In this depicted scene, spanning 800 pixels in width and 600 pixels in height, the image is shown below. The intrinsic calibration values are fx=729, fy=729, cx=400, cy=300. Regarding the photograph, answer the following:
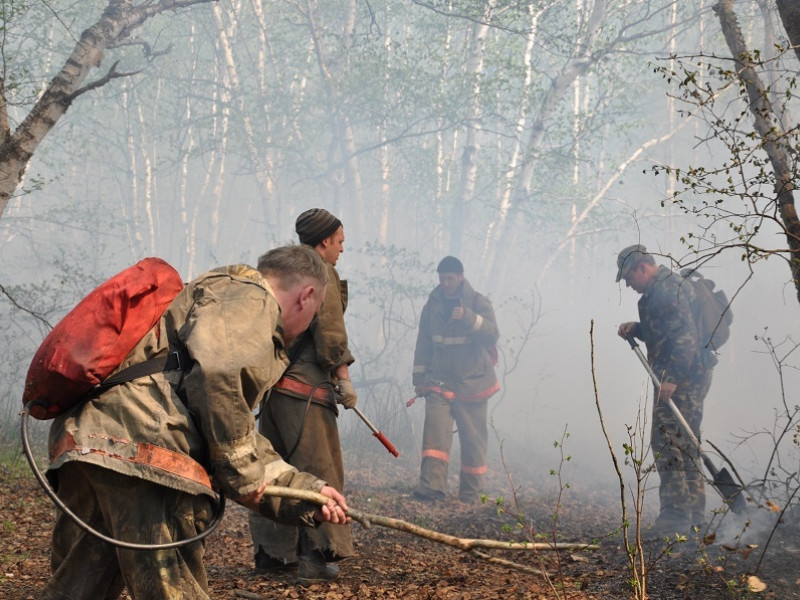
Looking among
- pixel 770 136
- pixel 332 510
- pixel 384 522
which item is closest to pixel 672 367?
pixel 770 136

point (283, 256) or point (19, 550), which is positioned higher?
point (283, 256)

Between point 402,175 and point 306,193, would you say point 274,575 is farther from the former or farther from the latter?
point 306,193

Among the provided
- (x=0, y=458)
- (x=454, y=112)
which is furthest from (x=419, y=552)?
(x=454, y=112)

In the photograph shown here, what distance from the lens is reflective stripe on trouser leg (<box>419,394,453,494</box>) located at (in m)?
9.84

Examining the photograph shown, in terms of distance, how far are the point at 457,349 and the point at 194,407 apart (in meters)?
8.57

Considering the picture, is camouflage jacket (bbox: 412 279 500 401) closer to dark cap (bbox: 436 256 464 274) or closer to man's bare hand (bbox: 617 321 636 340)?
dark cap (bbox: 436 256 464 274)

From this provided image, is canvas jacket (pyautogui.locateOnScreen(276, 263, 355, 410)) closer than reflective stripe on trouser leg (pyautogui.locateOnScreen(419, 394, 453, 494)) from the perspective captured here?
Yes

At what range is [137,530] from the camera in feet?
8.06

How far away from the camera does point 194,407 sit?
8.10 ft

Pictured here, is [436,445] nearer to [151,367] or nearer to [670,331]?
[670,331]

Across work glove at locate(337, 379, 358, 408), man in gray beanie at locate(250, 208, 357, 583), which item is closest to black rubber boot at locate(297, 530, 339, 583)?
man in gray beanie at locate(250, 208, 357, 583)

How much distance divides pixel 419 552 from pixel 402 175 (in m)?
35.7

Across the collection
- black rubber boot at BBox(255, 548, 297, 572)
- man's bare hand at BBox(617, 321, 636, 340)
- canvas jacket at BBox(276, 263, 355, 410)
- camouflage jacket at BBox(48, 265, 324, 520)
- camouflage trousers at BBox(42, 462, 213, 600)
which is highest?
man's bare hand at BBox(617, 321, 636, 340)

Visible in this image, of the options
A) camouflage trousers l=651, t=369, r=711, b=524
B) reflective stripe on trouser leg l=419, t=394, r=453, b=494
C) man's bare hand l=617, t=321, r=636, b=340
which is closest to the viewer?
camouflage trousers l=651, t=369, r=711, b=524
